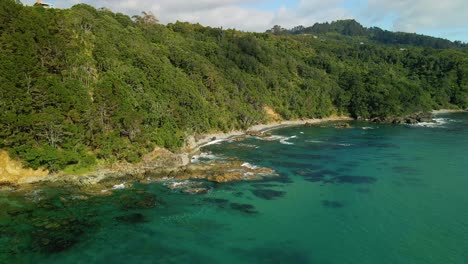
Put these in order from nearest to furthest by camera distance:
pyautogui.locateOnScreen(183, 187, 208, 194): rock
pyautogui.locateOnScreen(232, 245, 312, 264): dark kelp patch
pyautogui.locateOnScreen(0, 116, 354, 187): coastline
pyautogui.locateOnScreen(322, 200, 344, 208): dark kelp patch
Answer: pyautogui.locateOnScreen(232, 245, 312, 264): dark kelp patch
pyautogui.locateOnScreen(322, 200, 344, 208): dark kelp patch
pyautogui.locateOnScreen(183, 187, 208, 194): rock
pyautogui.locateOnScreen(0, 116, 354, 187): coastline

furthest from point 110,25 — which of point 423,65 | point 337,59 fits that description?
point 423,65

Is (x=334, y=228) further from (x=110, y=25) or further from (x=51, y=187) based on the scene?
(x=110, y=25)

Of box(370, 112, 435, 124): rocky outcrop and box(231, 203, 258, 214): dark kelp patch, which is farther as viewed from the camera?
box(370, 112, 435, 124): rocky outcrop

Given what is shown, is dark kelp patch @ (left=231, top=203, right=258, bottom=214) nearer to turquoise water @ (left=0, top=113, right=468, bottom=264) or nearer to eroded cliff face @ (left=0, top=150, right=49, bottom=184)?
turquoise water @ (left=0, top=113, right=468, bottom=264)

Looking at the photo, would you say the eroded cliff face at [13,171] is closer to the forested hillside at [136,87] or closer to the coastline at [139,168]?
the coastline at [139,168]

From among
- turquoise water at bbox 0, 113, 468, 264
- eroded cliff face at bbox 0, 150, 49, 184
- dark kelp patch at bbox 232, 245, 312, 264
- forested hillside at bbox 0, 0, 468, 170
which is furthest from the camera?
forested hillside at bbox 0, 0, 468, 170

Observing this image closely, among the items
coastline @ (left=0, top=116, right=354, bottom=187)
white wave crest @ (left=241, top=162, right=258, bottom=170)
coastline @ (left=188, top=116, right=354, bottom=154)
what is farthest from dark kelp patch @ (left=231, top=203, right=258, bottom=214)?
coastline @ (left=188, top=116, right=354, bottom=154)

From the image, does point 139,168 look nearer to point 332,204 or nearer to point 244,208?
point 244,208
